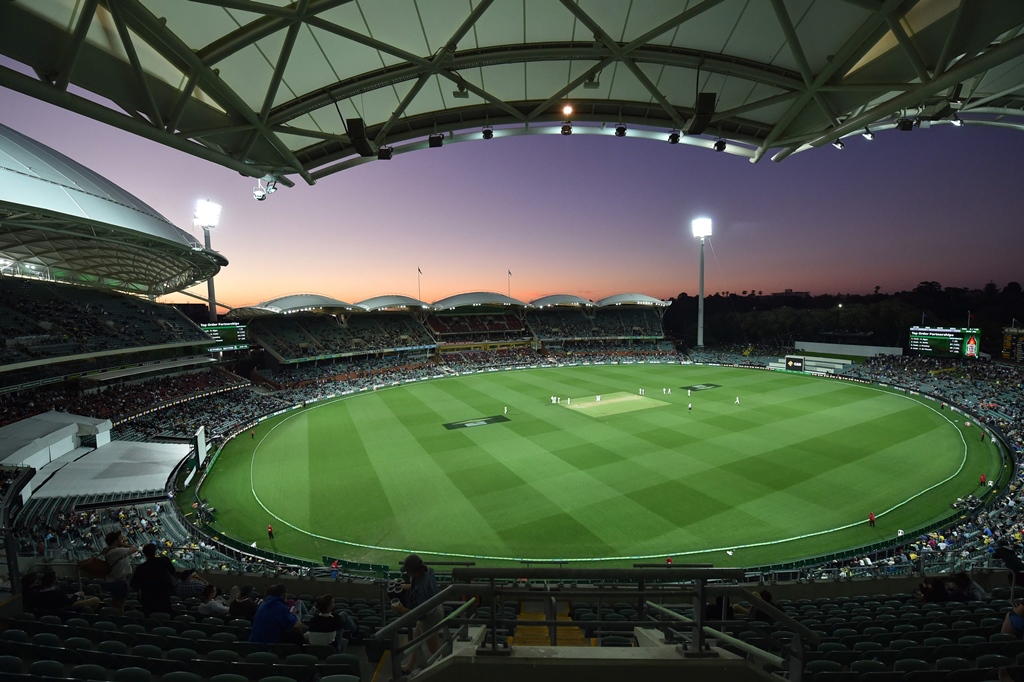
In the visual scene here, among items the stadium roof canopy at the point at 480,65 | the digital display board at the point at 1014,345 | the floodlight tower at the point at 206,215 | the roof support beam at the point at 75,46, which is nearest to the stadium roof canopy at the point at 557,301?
the floodlight tower at the point at 206,215

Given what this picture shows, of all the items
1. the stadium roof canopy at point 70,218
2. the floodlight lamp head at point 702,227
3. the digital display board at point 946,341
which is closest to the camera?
the stadium roof canopy at point 70,218

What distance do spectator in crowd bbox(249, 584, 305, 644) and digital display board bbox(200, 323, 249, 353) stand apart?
5592 centimetres

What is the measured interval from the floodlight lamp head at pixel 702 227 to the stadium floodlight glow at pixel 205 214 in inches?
2816

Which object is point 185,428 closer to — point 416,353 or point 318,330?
point 318,330

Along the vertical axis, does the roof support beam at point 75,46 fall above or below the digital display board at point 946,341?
above

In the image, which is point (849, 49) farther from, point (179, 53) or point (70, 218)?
point (70, 218)

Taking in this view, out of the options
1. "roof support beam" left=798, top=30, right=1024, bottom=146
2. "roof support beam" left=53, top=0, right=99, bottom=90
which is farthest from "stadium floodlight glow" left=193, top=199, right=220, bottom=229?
"roof support beam" left=798, top=30, right=1024, bottom=146

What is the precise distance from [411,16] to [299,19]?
59.6 inches

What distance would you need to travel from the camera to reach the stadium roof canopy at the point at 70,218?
13383 millimetres

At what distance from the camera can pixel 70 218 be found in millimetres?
13836

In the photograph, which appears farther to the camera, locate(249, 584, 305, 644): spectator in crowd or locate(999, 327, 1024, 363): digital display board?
locate(999, 327, 1024, 363): digital display board

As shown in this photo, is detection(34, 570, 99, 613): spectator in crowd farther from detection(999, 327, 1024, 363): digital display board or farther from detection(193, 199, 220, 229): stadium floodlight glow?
detection(999, 327, 1024, 363): digital display board

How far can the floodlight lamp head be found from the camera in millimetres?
72562

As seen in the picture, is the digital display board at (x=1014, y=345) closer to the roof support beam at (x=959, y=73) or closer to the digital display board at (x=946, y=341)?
the digital display board at (x=946, y=341)
